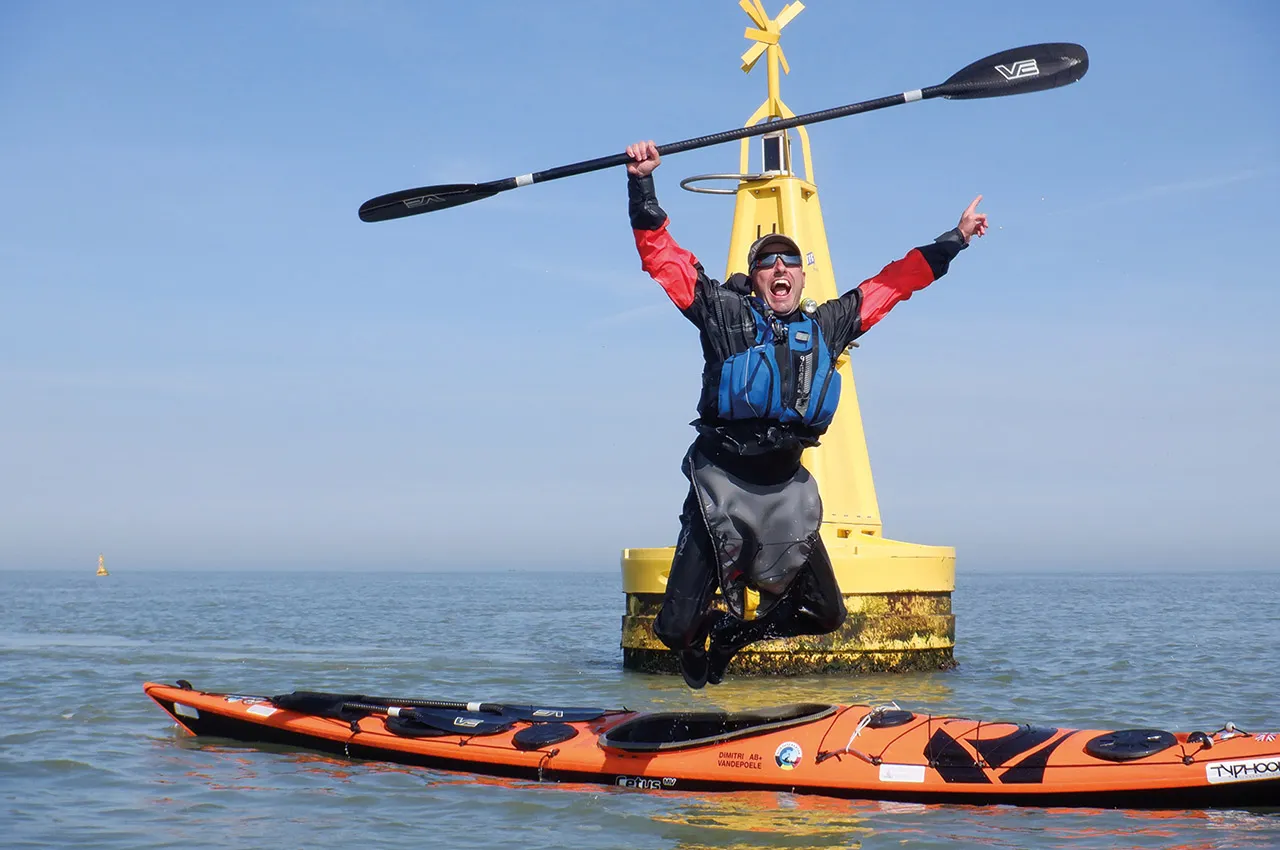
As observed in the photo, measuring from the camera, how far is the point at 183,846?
22.7 feet

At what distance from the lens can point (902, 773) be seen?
7887 mm

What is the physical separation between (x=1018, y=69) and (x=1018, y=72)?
0.06 ft

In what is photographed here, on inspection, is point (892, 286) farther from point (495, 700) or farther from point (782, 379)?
point (495, 700)

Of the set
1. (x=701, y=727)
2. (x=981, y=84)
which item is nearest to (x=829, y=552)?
(x=701, y=727)

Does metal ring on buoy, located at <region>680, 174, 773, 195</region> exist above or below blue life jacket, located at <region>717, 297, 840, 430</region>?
above

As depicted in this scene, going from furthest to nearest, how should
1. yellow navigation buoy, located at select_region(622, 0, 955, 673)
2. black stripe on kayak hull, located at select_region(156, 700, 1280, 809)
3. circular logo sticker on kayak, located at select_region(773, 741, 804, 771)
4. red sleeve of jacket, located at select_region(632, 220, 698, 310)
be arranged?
yellow navigation buoy, located at select_region(622, 0, 955, 673) < circular logo sticker on kayak, located at select_region(773, 741, 804, 771) < black stripe on kayak hull, located at select_region(156, 700, 1280, 809) < red sleeve of jacket, located at select_region(632, 220, 698, 310)

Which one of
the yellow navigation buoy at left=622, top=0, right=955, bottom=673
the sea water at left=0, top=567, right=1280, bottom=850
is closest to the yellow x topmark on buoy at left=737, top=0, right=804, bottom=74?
the yellow navigation buoy at left=622, top=0, right=955, bottom=673

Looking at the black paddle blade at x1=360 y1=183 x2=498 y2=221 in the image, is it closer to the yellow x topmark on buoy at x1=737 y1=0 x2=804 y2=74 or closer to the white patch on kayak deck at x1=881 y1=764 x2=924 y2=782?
the white patch on kayak deck at x1=881 y1=764 x2=924 y2=782

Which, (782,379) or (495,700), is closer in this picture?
(782,379)

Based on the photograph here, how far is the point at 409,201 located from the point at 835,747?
4.30 meters

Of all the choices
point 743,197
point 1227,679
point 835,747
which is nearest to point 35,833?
point 835,747

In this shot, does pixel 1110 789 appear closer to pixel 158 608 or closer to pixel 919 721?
pixel 919 721

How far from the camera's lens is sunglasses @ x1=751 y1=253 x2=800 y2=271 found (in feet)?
20.7

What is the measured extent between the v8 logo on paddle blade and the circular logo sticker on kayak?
4.26 meters
